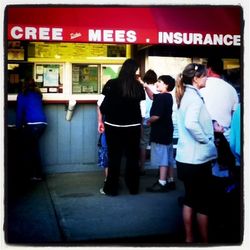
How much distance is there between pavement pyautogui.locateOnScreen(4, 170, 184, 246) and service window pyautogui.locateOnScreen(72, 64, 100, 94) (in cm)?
134

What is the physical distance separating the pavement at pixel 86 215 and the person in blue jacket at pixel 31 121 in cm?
29

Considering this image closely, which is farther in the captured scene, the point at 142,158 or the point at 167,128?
the point at 142,158

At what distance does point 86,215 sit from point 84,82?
102 inches

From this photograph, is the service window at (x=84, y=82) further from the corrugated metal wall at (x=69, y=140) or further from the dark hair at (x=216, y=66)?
the dark hair at (x=216, y=66)

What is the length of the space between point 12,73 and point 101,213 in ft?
8.38

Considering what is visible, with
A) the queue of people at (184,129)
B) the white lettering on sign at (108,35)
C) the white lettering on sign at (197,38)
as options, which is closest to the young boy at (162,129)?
the queue of people at (184,129)

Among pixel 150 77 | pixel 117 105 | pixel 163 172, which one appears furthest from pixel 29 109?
pixel 163 172

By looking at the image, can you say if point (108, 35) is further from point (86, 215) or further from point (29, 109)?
point (86, 215)

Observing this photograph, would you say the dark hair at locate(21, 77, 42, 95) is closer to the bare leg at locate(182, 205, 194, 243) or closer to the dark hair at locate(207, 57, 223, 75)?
the dark hair at locate(207, 57, 223, 75)

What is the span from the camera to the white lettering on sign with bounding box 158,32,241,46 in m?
6.30

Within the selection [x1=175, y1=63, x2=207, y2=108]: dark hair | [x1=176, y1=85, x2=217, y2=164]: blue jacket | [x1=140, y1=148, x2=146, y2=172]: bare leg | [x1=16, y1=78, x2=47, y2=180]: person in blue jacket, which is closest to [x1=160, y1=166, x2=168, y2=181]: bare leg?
[x1=140, y1=148, x2=146, y2=172]: bare leg

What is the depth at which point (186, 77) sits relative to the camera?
557 cm

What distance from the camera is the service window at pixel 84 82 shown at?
27.0 feet
